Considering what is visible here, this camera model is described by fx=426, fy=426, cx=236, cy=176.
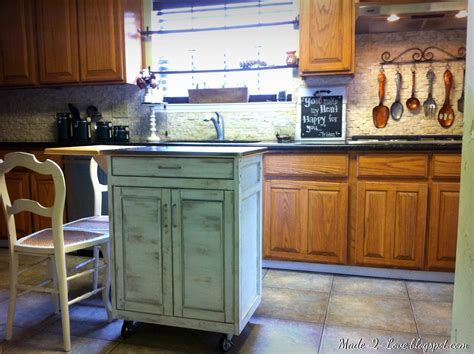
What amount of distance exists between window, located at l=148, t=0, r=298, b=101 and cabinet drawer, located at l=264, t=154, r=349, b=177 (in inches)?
33.3

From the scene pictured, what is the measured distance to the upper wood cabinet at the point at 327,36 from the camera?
2961 millimetres

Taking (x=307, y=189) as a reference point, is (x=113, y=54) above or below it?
above

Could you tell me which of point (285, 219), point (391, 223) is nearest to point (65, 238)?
point (285, 219)

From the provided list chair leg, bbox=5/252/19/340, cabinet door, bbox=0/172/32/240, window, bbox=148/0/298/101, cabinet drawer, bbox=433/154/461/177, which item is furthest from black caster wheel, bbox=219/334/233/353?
cabinet door, bbox=0/172/32/240

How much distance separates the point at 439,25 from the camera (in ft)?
9.96

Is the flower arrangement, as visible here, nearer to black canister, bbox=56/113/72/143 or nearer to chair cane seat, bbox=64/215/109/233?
black canister, bbox=56/113/72/143

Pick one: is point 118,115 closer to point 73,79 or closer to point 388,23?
point 73,79

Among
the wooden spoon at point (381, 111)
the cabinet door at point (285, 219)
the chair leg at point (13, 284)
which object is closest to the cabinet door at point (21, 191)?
the chair leg at point (13, 284)

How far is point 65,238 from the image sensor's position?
2.05m

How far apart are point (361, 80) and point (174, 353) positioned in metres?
2.43

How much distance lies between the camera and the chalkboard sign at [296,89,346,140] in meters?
3.31

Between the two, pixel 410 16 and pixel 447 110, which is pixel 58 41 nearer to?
pixel 410 16

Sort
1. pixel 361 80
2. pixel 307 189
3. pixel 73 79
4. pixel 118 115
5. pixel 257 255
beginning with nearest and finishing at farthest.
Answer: pixel 257 255, pixel 307 189, pixel 361 80, pixel 73 79, pixel 118 115

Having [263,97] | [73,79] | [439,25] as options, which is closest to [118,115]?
[73,79]
